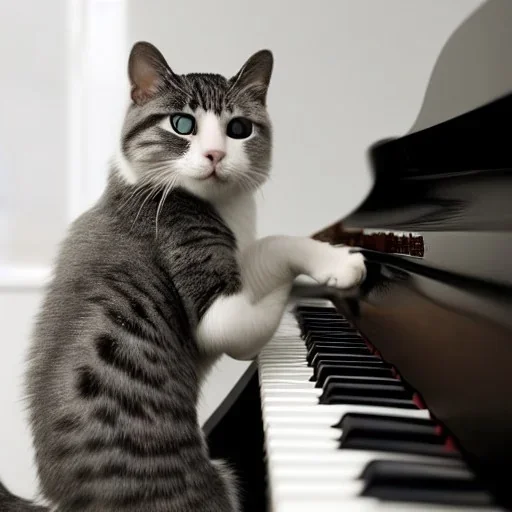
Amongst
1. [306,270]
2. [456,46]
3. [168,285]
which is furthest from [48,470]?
[456,46]

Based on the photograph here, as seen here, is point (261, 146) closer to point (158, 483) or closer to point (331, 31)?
point (158, 483)

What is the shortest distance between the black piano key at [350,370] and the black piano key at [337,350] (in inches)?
2.5

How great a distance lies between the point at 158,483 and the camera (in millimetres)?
742

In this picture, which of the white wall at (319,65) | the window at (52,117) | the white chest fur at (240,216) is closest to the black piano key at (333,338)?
the white chest fur at (240,216)

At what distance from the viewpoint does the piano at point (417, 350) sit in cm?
41

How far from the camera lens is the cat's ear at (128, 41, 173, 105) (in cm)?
99

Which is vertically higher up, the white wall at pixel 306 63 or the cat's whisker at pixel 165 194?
the white wall at pixel 306 63

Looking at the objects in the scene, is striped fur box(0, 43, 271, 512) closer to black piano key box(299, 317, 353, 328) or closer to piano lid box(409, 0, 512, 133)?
black piano key box(299, 317, 353, 328)

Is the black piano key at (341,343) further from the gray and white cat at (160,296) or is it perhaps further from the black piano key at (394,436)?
the black piano key at (394,436)

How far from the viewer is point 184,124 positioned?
3.21 feet

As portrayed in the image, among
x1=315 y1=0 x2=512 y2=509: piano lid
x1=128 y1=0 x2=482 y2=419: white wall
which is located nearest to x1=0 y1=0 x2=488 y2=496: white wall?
x1=128 y1=0 x2=482 y2=419: white wall

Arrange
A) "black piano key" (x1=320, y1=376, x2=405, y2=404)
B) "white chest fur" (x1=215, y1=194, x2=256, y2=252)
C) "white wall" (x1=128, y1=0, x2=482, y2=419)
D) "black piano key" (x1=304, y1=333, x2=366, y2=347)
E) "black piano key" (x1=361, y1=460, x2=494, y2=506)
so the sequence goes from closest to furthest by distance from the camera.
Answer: "black piano key" (x1=361, y1=460, x2=494, y2=506) → "black piano key" (x1=320, y1=376, x2=405, y2=404) → "black piano key" (x1=304, y1=333, x2=366, y2=347) → "white chest fur" (x1=215, y1=194, x2=256, y2=252) → "white wall" (x1=128, y1=0, x2=482, y2=419)

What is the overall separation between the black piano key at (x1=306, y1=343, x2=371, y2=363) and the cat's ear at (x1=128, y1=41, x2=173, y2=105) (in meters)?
0.51

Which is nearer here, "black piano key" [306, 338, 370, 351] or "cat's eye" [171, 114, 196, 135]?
"black piano key" [306, 338, 370, 351]
